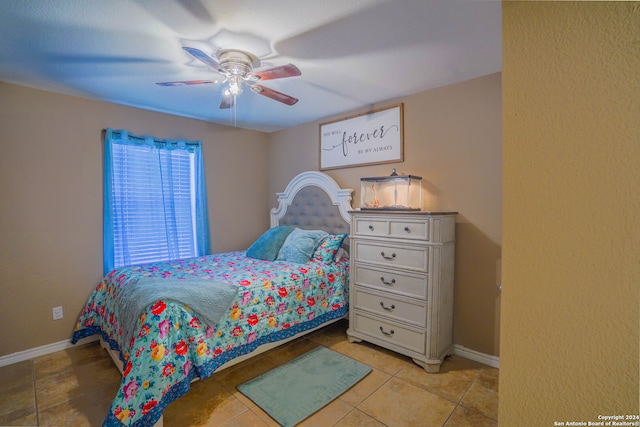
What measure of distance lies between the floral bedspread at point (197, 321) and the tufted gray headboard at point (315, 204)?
541 mm

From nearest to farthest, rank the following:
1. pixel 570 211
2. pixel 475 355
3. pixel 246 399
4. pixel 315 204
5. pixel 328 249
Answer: pixel 570 211, pixel 246 399, pixel 475 355, pixel 328 249, pixel 315 204

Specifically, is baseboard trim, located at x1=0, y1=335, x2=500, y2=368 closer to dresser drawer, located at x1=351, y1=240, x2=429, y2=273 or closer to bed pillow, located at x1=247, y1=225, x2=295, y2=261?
dresser drawer, located at x1=351, y1=240, x2=429, y2=273

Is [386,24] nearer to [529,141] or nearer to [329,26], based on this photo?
[329,26]

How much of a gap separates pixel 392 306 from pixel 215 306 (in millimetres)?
1465

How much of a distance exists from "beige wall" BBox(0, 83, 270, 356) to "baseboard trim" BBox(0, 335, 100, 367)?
0.13 feet

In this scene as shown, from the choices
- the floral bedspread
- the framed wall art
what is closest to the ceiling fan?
the framed wall art

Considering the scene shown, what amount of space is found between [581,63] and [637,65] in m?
0.09

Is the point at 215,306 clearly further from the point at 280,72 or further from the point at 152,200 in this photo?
the point at 152,200

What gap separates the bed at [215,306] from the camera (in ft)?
5.51

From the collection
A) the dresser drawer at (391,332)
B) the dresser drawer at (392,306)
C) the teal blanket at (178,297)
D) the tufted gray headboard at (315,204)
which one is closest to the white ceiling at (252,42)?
the tufted gray headboard at (315,204)

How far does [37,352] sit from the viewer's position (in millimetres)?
2650

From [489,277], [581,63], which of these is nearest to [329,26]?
[581,63]

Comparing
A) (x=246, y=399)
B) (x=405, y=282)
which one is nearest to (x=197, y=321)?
(x=246, y=399)

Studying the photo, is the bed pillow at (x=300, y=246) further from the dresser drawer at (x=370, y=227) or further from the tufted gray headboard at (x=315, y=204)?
the dresser drawer at (x=370, y=227)
